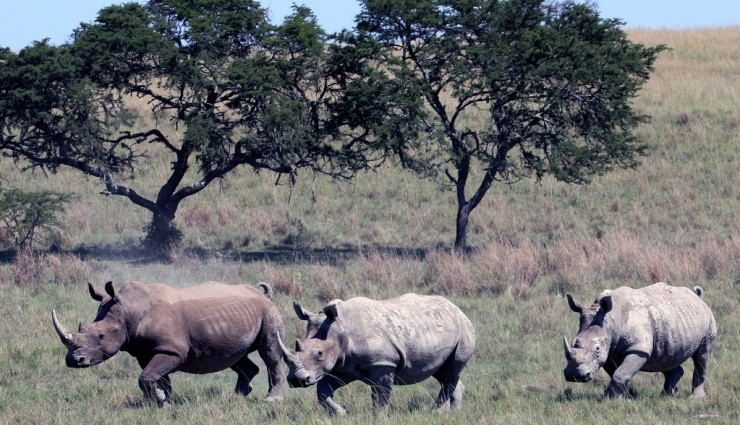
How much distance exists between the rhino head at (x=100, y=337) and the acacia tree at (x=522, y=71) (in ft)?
47.1

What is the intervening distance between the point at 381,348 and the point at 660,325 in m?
2.59

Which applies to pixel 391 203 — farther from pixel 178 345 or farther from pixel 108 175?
pixel 178 345

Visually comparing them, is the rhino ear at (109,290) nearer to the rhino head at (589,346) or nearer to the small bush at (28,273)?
the rhino head at (589,346)

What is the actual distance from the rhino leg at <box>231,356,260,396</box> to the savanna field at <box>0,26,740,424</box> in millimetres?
126

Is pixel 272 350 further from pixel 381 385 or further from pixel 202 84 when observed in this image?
pixel 202 84

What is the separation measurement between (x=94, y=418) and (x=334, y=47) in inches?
645

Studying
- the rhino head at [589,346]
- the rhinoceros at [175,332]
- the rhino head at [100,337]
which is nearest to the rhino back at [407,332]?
the rhinoceros at [175,332]

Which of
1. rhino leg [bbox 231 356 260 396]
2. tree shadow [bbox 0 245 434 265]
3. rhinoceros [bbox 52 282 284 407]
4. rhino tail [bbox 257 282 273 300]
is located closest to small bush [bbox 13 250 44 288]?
tree shadow [bbox 0 245 434 265]

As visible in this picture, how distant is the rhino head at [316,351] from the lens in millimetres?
9156

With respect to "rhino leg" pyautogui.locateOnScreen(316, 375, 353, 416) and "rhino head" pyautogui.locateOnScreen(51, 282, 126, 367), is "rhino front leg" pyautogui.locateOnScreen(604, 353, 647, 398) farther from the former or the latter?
"rhino head" pyautogui.locateOnScreen(51, 282, 126, 367)

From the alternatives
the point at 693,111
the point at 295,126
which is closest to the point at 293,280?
the point at 295,126

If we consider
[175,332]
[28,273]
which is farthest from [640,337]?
[28,273]

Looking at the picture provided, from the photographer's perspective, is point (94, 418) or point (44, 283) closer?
point (94, 418)

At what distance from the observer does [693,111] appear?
1351 inches
